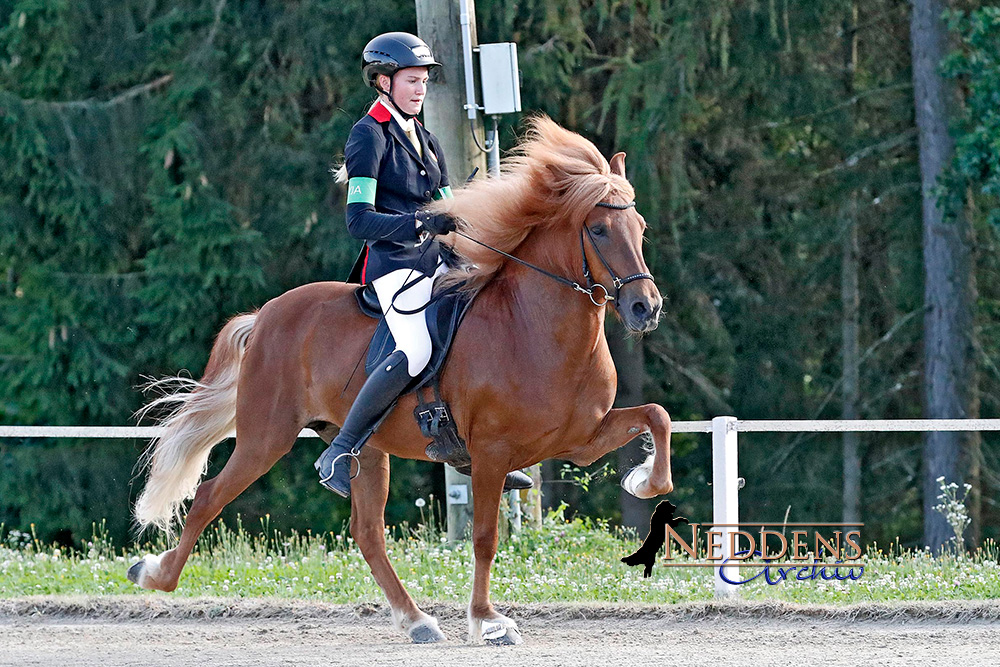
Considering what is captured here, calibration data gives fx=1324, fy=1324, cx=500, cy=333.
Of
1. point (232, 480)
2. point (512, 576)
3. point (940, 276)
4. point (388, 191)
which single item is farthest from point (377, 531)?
point (940, 276)

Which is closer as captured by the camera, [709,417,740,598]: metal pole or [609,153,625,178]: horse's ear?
[609,153,625,178]: horse's ear

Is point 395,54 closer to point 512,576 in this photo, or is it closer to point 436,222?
point 436,222

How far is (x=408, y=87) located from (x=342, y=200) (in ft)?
38.5

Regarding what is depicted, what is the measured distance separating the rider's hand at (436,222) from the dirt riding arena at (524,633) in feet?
6.82

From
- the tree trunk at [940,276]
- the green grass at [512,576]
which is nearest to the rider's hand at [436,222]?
the green grass at [512,576]

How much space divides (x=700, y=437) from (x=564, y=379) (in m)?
15.2

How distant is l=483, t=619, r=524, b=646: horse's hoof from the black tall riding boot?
1004 mm

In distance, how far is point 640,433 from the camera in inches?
253

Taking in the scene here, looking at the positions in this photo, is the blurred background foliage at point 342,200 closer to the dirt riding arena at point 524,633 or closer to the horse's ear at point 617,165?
the dirt riding arena at point 524,633

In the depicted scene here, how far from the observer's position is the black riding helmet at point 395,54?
22.2 feet

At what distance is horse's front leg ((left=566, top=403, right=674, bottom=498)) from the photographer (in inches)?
248

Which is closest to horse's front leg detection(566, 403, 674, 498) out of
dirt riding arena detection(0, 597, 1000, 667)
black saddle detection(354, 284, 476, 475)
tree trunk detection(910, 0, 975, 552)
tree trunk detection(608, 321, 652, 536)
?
black saddle detection(354, 284, 476, 475)

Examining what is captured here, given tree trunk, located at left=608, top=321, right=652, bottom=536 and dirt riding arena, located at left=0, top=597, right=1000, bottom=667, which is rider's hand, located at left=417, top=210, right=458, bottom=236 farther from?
tree trunk, located at left=608, top=321, right=652, bottom=536

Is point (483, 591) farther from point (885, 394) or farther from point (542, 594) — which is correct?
point (885, 394)
